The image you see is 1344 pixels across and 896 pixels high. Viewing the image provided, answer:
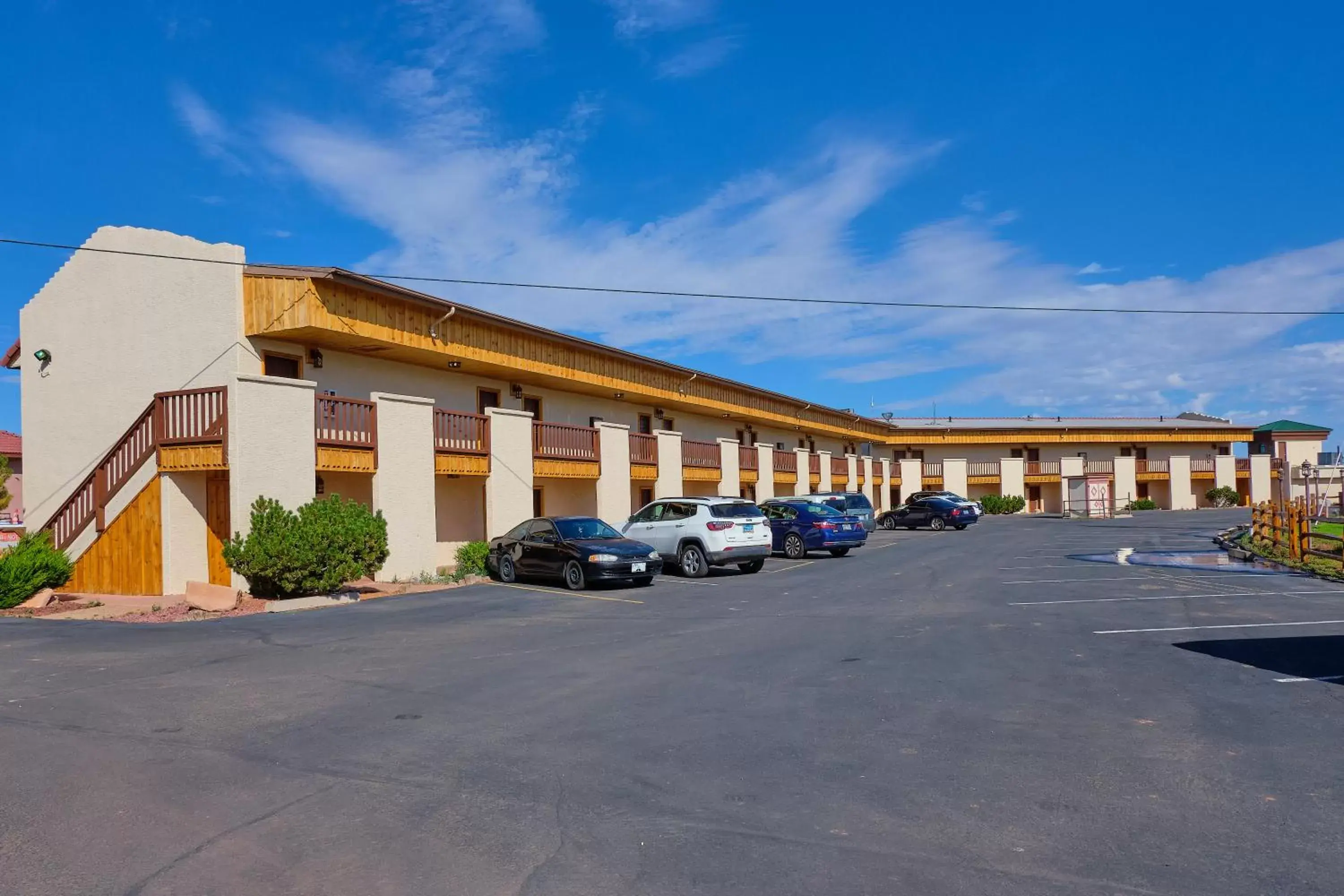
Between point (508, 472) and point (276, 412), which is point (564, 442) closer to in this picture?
point (508, 472)

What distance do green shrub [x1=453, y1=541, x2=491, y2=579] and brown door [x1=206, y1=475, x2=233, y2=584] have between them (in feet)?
15.9

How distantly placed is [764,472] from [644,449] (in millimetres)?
10545

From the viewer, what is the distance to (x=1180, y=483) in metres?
64.1

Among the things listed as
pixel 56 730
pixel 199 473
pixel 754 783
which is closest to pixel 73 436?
pixel 199 473

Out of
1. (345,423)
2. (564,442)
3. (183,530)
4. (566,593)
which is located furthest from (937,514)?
(183,530)

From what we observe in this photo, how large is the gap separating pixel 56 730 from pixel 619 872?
5.49 metres

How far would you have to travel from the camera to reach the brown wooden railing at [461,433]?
2166cm

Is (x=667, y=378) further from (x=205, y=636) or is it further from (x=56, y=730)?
(x=56, y=730)

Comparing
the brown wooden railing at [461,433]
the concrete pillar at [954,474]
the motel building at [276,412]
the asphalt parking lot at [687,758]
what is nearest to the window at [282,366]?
the motel building at [276,412]

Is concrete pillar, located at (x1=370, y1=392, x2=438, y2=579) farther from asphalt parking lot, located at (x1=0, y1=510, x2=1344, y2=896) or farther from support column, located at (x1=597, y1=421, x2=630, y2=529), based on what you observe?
support column, located at (x1=597, y1=421, x2=630, y2=529)

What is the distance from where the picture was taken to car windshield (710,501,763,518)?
21.4 meters

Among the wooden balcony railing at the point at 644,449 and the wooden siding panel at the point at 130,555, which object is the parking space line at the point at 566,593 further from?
the wooden balcony railing at the point at 644,449

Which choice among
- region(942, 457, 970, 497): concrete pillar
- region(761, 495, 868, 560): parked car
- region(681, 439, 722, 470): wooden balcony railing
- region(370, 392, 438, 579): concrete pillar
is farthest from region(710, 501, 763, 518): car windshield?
region(942, 457, 970, 497): concrete pillar

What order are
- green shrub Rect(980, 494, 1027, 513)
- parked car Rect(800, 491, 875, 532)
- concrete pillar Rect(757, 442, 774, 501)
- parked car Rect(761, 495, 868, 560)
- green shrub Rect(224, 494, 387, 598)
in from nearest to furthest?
green shrub Rect(224, 494, 387, 598) → parked car Rect(761, 495, 868, 560) → parked car Rect(800, 491, 875, 532) → concrete pillar Rect(757, 442, 774, 501) → green shrub Rect(980, 494, 1027, 513)
